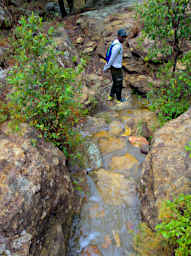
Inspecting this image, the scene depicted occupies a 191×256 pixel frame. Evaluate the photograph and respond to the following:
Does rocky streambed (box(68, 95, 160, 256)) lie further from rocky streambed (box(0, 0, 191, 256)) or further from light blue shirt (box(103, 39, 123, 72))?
light blue shirt (box(103, 39, 123, 72))

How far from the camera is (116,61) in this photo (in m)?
6.54

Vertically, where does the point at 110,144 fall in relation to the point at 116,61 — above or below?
below

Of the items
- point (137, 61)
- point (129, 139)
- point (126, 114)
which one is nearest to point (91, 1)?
point (137, 61)

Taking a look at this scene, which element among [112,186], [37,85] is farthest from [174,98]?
[37,85]

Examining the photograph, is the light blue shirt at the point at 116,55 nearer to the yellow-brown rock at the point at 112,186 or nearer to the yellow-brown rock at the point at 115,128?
the yellow-brown rock at the point at 115,128

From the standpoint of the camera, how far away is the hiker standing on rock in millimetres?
6091

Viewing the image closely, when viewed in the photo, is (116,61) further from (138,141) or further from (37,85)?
(37,85)

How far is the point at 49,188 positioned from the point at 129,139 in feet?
9.21

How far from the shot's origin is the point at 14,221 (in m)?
2.29

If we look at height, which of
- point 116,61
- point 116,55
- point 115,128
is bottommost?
point 115,128

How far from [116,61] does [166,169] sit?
14.8 ft

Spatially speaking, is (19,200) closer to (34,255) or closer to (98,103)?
(34,255)

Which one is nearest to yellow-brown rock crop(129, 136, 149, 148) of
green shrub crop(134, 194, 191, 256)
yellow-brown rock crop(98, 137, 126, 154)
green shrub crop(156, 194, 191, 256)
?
yellow-brown rock crop(98, 137, 126, 154)

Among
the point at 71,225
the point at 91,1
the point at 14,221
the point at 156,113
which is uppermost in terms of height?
the point at 91,1
